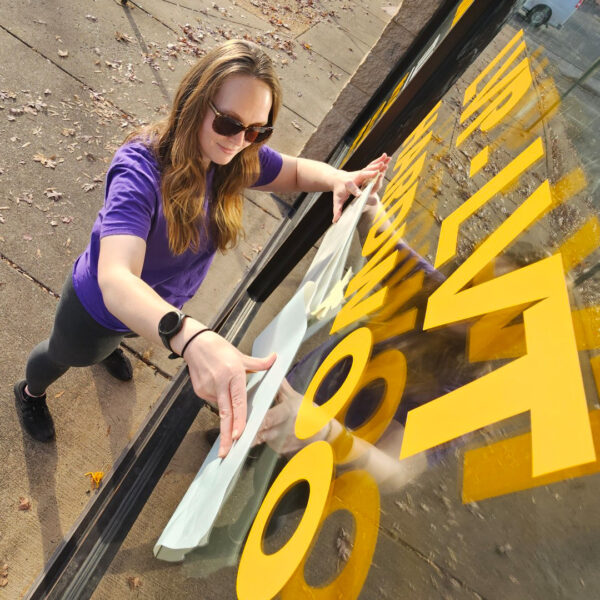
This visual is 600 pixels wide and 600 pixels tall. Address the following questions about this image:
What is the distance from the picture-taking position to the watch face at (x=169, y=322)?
124cm

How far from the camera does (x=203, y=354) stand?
3.88 ft

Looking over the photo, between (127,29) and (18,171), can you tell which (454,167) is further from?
(127,29)

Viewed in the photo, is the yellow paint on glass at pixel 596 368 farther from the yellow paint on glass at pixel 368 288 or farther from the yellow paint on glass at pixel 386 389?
the yellow paint on glass at pixel 368 288

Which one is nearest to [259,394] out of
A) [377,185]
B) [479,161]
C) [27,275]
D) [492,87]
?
[479,161]

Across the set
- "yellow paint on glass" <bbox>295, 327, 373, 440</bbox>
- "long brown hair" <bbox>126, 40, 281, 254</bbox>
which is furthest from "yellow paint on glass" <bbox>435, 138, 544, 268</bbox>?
"long brown hair" <bbox>126, 40, 281, 254</bbox>

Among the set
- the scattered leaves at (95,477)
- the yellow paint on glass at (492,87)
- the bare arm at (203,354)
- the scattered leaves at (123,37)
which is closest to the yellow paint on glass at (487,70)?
the yellow paint on glass at (492,87)

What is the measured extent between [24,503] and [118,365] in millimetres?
924

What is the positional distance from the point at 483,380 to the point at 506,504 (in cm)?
23

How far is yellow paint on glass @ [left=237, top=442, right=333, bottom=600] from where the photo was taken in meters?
1.08

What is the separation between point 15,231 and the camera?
377 centimetres

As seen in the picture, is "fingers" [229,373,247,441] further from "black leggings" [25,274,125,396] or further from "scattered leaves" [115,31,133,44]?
"scattered leaves" [115,31,133,44]

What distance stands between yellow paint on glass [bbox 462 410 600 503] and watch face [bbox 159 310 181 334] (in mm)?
707

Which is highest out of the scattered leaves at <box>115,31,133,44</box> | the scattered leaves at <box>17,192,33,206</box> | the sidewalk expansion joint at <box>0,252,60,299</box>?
the scattered leaves at <box>115,31,133,44</box>

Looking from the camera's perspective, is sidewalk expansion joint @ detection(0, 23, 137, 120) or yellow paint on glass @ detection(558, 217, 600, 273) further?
sidewalk expansion joint @ detection(0, 23, 137, 120)
